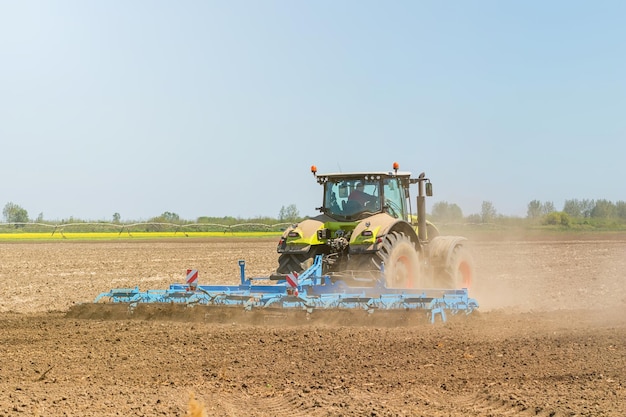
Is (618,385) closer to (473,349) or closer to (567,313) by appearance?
(473,349)

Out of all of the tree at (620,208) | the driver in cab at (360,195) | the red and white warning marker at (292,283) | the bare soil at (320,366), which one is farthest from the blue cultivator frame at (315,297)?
the tree at (620,208)

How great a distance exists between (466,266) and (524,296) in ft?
8.39

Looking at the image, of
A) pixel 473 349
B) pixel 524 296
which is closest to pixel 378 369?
pixel 473 349

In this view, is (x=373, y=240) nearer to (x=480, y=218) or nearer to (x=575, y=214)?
(x=480, y=218)

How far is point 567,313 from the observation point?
11578 millimetres

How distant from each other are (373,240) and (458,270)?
A: 2.71 m

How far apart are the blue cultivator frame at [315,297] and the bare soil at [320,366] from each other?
0.31 m

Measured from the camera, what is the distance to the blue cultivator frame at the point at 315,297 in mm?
9711

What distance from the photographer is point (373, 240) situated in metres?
10.8

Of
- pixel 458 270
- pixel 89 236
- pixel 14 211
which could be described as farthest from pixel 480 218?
pixel 14 211

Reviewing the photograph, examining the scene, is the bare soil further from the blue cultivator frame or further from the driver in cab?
the driver in cab

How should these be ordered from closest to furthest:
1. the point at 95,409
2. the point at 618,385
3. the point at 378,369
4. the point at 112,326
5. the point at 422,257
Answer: the point at 95,409 → the point at 618,385 → the point at 378,369 → the point at 112,326 → the point at 422,257

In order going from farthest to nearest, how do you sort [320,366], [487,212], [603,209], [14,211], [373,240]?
[14,211]
[603,209]
[487,212]
[373,240]
[320,366]

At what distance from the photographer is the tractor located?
433 inches
